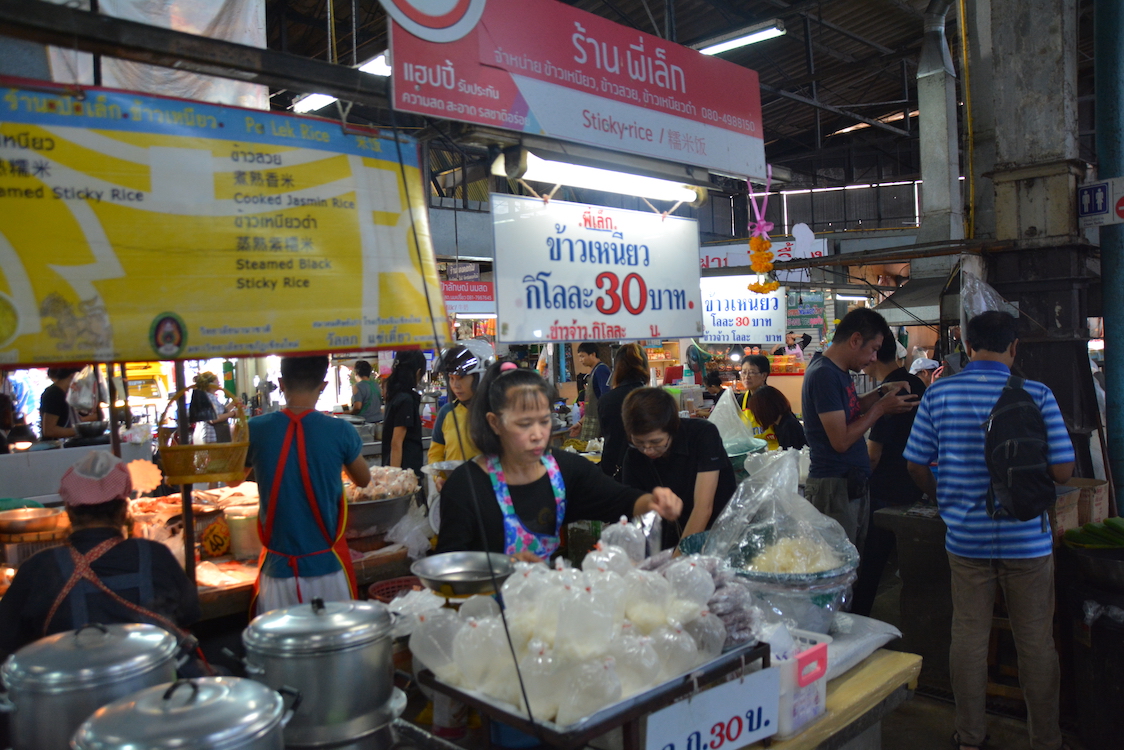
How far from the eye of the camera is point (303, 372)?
9.13 feet

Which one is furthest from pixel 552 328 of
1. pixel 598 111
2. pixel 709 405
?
pixel 709 405

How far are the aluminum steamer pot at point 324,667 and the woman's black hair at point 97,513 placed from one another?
92 cm

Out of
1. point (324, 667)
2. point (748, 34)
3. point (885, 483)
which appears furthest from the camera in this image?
point (748, 34)

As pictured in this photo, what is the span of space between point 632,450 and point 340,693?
196cm

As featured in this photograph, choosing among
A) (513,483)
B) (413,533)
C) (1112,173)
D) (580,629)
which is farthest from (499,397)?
(1112,173)

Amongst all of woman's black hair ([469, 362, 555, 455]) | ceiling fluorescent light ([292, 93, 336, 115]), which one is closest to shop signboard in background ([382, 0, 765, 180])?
woman's black hair ([469, 362, 555, 455])

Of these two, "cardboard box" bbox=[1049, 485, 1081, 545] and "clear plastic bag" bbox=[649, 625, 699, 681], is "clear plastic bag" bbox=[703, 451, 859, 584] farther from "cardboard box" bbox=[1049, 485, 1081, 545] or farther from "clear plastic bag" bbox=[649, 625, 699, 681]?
"cardboard box" bbox=[1049, 485, 1081, 545]

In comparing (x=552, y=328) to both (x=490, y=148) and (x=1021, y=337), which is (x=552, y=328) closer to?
(x=490, y=148)

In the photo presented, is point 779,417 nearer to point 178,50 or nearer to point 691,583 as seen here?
point 691,583

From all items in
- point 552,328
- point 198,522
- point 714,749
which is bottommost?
point 714,749

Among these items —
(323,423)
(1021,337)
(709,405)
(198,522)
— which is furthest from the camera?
(709,405)

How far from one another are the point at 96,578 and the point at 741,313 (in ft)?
25.0

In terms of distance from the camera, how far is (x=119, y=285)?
1.78 m

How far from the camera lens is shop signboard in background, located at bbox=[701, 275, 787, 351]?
337 inches
